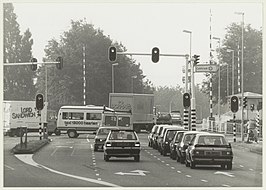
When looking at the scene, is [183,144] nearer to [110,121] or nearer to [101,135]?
[101,135]

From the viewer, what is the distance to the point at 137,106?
7656 centimetres

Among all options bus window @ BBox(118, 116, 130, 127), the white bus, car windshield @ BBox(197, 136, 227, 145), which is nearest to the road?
car windshield @ BBox(197, 136, 227, 145)

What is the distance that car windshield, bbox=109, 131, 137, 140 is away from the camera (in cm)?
3622

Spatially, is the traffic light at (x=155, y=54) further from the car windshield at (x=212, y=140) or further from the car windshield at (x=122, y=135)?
the car windshield at (x=212, y=140)

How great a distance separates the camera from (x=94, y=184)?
24.1 metres

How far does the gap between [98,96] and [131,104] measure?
23.0 meters

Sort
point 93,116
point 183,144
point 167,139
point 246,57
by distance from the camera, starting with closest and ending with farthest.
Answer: point 183,144 < point 167,139 < point 93,116 < point 246,57

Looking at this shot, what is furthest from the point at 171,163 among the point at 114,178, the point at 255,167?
the point at 114,178

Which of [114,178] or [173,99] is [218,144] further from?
[173,99]

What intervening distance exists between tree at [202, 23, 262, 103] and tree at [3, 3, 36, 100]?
25649mm

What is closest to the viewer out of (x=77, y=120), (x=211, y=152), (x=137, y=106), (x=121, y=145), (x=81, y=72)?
(x=211, y=152)

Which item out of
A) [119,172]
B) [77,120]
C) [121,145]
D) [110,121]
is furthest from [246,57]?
[119,172]

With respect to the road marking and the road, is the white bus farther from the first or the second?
the road

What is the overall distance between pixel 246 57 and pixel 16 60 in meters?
28.9
